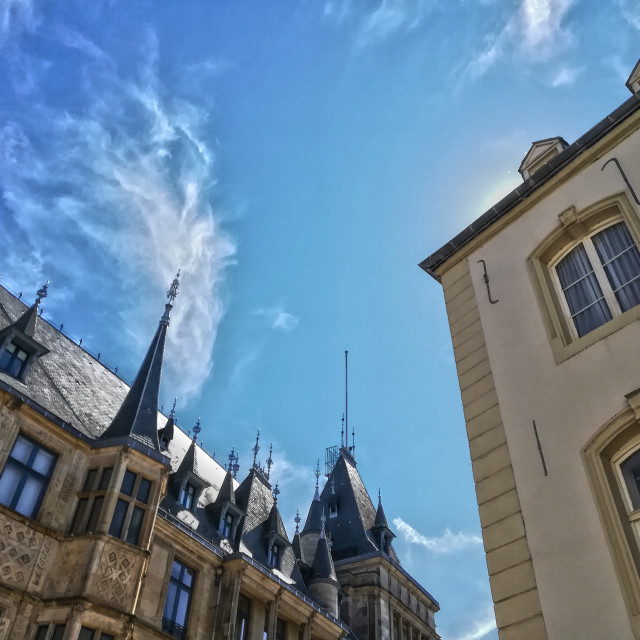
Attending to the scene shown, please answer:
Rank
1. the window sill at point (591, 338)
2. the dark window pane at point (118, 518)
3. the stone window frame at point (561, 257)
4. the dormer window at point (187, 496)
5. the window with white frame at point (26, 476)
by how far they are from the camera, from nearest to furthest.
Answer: the window sill at point (591, 338), the stone window frame at point (561, 257), the window with white frame at point (26, 476), the dark window pane at point (118, 518), the dormer window at point (187, 496)

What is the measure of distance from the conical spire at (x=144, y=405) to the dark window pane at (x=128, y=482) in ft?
3.70

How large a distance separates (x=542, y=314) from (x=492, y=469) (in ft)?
8.97

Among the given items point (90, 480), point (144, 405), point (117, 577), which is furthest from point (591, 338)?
point (144, 405)

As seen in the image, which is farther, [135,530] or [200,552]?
[200,552]

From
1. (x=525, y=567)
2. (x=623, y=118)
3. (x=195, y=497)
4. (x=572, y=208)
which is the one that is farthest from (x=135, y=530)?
(x=623, y=118)

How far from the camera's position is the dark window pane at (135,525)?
1745cm

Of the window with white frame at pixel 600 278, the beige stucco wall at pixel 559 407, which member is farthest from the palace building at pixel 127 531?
the window with white frame at pixel 600 278

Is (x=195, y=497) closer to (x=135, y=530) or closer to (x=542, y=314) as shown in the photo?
(x=135, y=530)

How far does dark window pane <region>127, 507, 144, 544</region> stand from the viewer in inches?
687

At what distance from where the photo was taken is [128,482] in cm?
1820

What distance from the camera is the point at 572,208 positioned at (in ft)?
36.9

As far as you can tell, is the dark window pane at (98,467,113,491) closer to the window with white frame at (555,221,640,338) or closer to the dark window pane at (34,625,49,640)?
the dark window pane at (34,625,49,640)

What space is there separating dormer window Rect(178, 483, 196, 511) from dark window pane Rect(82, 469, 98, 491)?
5207 mm

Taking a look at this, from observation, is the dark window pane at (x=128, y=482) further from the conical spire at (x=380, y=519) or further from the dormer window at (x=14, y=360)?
the conical spire at (x=380, y=519)
